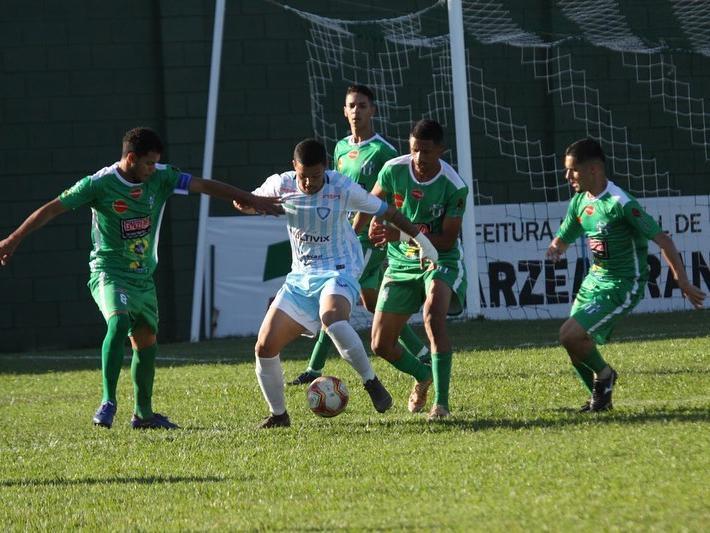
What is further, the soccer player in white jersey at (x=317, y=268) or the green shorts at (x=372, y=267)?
the green shorts at (x=372, y=267)

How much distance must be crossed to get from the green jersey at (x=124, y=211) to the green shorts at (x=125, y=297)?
0.05 m

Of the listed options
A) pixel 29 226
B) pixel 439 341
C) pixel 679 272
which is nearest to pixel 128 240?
pixel 29 226

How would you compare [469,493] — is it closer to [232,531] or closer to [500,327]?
[232,531]

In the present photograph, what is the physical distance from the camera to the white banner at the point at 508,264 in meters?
17.9

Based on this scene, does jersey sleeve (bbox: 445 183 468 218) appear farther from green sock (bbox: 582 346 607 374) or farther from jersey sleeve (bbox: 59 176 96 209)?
jersey sleeve (bbox: 59 176 96 209)

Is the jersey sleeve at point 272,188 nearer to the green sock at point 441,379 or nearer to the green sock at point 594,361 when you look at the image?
the green sock at point 441,379

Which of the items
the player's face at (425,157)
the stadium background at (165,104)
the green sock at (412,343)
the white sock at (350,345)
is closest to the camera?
the white sock at (350,345)

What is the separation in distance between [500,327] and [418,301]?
7.10 meters

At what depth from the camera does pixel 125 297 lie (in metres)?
8.74

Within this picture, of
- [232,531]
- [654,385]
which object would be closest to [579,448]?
[232,531]

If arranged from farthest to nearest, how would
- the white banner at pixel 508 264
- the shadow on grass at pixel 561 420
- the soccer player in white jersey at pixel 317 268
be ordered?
the white banner at pixel 508 264 < the soccer player in white jersey at pixel 317 268 < the shadow on grass at pixel 561 420

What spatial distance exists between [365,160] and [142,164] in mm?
2642

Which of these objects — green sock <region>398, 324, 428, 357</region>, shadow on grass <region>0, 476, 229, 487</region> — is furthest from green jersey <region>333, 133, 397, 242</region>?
shadow on grass <region>0, 476, 229, 487</region>

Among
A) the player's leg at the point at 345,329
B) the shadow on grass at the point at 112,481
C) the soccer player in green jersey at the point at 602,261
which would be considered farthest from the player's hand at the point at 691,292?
the shadow on grass at the point at 112,481
